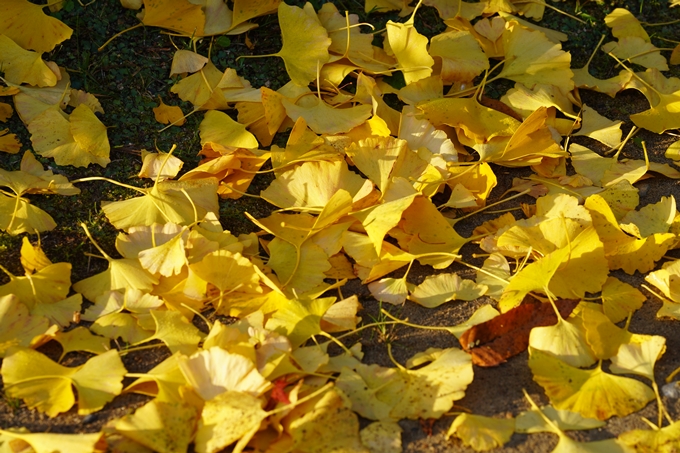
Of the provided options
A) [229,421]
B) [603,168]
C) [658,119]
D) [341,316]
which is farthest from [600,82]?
[229,421]

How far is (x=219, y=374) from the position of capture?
51.6 inches

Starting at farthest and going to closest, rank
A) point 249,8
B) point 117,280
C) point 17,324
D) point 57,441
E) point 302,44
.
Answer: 1. point 249,8
2. point 302,44
3. point 117,280
4. point 17,324
5. point 57,441

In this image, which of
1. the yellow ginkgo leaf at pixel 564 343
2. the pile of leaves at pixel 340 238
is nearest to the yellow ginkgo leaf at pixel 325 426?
the pile of leaves at pixel 340 238

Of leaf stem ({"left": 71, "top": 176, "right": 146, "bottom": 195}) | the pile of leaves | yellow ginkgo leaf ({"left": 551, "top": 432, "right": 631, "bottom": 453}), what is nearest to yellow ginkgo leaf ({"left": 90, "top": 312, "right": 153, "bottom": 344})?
the pile of leaves

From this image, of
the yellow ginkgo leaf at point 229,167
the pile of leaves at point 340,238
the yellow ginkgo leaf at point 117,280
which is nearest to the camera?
the pile of leaves at point 340,238

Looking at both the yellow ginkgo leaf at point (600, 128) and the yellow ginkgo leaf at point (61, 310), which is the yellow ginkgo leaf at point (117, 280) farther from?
the yellow ginkgo leaf at point (600, 128)

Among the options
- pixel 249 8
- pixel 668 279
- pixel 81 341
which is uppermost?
pixel 249 8

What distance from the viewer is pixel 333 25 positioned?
6.99 ft

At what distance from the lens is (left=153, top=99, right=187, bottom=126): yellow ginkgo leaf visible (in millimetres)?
1973

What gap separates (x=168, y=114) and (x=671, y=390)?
51.0 inches

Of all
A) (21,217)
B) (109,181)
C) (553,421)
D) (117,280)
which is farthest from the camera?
(109,181)

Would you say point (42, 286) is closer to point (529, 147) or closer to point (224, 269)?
point (224, 269)

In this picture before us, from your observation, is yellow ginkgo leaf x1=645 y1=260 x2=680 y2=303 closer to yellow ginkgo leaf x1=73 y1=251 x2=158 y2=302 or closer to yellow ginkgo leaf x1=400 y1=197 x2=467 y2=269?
yellow ginkgo leaf x1=400 y1=197 x2=467 y2=269

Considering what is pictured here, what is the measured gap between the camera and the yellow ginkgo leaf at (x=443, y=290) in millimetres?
Answer: 1589
